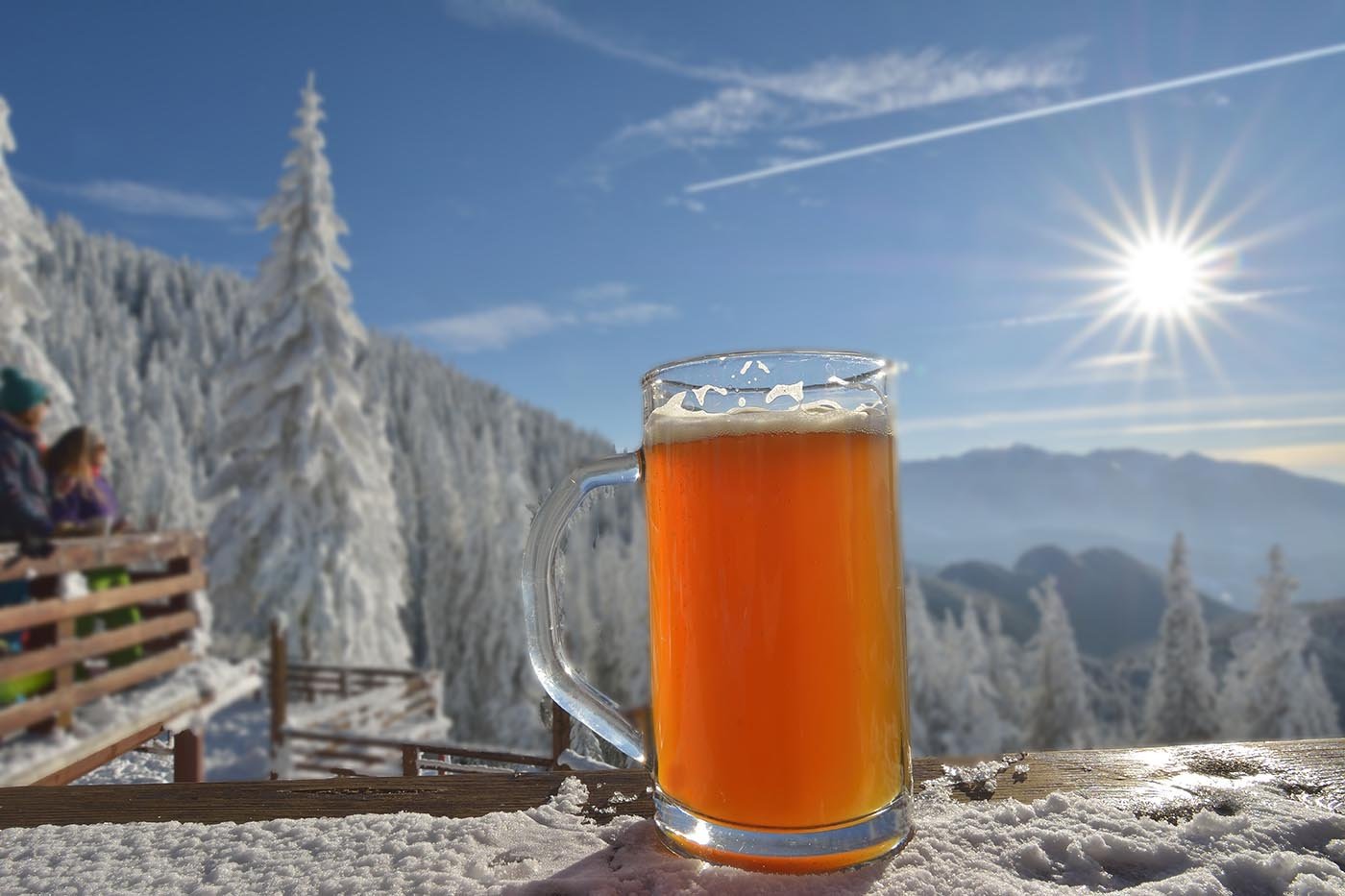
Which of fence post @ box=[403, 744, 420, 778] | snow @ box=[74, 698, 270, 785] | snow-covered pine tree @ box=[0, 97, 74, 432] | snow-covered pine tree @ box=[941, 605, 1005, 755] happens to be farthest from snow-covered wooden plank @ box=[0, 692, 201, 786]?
snow-covered pine tree @ box=[941, 605, 1005, 755]

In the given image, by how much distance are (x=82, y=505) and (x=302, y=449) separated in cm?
944

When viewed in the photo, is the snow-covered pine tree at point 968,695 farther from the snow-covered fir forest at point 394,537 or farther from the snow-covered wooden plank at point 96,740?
the snow-covered wooden plank at point 96,740

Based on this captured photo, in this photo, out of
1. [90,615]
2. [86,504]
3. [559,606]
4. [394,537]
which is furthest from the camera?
[394,537]

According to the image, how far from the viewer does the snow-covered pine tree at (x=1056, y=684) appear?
36250mm

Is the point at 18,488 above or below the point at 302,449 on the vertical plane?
below

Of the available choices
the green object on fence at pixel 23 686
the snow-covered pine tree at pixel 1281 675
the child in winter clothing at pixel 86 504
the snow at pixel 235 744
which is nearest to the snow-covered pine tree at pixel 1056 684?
the snow-covered pine tree at pixel 1281 675

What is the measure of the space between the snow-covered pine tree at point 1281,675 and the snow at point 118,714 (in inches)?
1353

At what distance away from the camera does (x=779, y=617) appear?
98 cm

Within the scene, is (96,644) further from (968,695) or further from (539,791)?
(968,695)

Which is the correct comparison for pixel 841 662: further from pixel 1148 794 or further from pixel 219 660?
pixel 219 660

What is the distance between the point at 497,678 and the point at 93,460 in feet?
76.9

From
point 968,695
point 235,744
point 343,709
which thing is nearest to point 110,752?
point 343,709

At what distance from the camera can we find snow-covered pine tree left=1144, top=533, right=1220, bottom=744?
29.2 m

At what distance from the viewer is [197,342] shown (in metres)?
74.1
